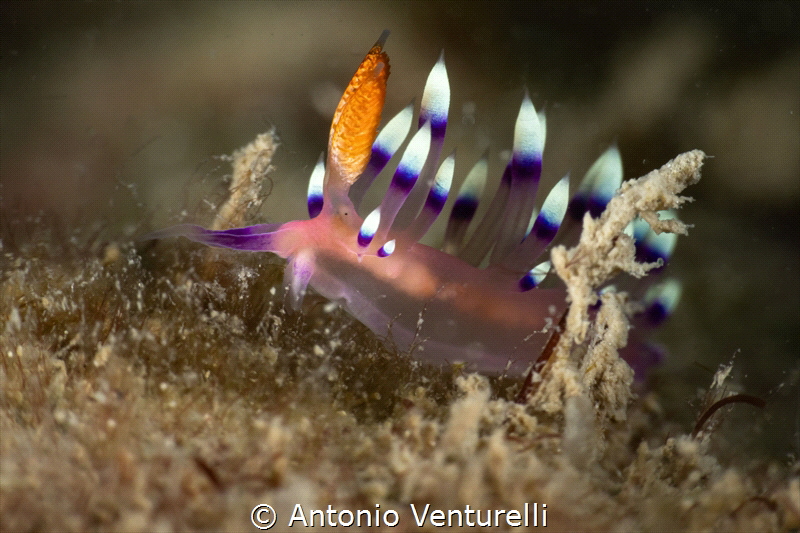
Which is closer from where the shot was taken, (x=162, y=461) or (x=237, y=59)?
(x=162, y=461)

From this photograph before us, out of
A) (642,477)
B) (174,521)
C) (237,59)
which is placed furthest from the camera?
(237,59)

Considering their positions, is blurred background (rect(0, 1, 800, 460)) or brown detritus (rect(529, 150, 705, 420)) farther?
blurred background (rect(0, 1, 800, 460))

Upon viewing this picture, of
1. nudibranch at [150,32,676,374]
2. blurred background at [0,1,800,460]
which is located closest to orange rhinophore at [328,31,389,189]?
nudibranch at [150,32,676,374]

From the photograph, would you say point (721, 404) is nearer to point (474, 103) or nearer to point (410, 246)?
point (410, 246)

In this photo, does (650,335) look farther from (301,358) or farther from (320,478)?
(320,478)

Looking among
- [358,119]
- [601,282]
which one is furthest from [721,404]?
[358,119]

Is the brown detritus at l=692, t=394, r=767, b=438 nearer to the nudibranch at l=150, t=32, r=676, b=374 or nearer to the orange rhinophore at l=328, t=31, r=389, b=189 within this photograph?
the nudibranch at l=150, t=32, r=676, b=374

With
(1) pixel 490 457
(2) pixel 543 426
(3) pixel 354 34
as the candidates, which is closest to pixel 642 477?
(2) pixel 543 426
